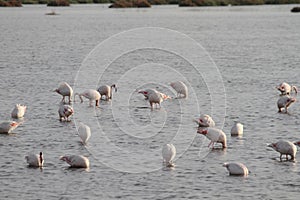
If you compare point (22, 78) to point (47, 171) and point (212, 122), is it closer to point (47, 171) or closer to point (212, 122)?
point (212, 122)

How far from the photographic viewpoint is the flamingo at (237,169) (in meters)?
17.8

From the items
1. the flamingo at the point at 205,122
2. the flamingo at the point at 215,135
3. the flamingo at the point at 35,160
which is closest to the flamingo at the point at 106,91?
the flamingo at the point at 205,122

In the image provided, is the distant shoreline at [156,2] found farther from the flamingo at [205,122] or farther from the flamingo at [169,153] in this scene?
the flamingo at [169,153]

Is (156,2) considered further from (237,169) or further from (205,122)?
(237,169)

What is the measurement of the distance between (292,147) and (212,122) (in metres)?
4.45

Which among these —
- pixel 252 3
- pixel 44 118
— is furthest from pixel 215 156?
pixel 252 3

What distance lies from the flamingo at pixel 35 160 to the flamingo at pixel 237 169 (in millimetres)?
4269

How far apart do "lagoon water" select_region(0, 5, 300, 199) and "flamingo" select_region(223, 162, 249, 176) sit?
0.13 meters

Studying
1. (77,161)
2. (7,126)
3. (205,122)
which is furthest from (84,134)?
(205,122)

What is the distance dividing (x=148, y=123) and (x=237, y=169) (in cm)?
686

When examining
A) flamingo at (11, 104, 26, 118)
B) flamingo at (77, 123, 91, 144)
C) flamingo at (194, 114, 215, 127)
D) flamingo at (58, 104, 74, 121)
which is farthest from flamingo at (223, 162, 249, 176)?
flamingo at (11, 104, 26, 118)

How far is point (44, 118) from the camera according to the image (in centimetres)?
2500

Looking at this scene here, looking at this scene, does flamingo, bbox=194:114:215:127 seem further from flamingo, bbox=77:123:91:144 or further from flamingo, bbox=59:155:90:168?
flamingo, bbox=59:155:90:168

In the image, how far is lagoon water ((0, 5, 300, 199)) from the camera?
17141 mm
